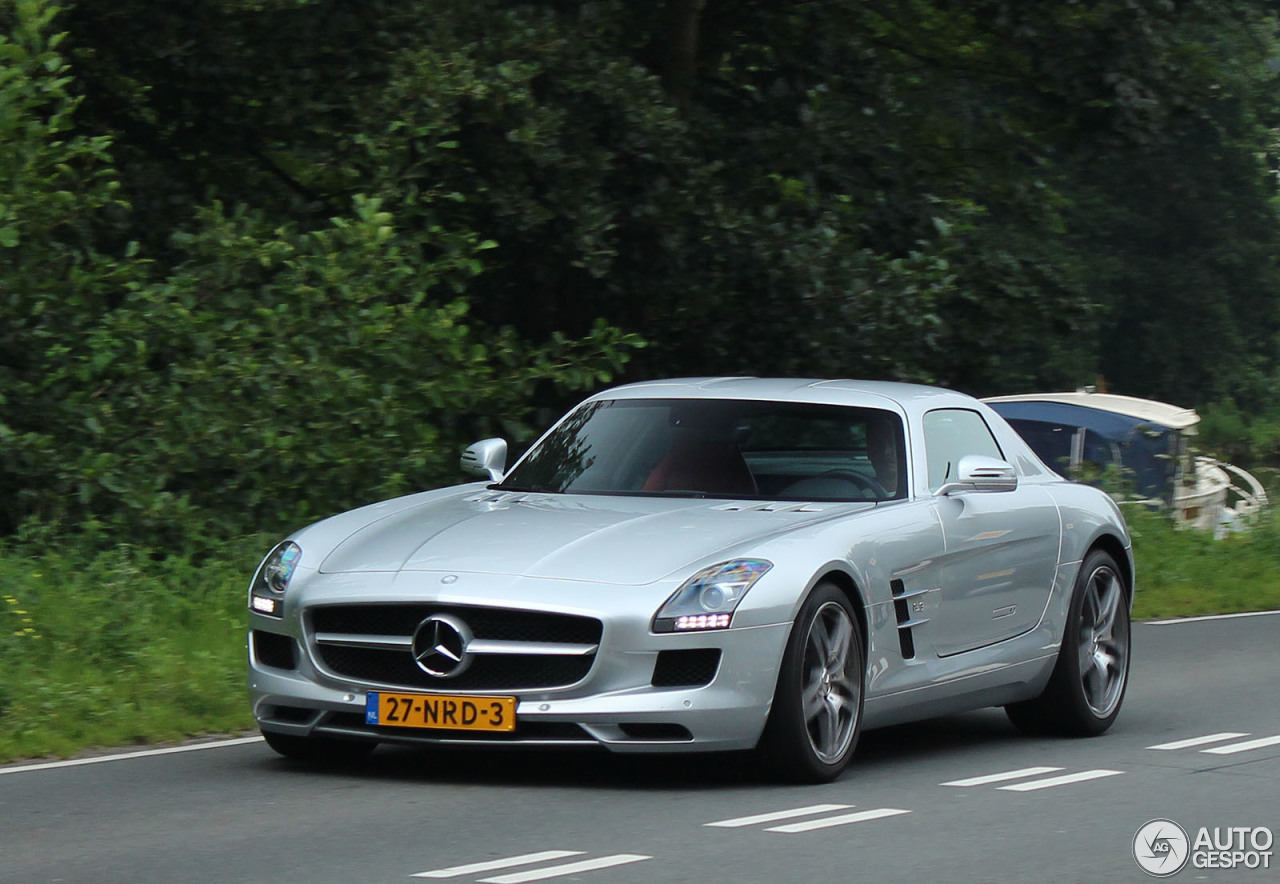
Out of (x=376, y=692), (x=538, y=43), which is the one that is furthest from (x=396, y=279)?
(x=376, y=692)

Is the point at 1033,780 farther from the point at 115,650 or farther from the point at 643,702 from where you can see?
the point at 115,650

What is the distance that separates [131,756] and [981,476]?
355 cm

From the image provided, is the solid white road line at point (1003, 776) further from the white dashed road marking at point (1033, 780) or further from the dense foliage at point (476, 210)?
the dense foliage at point (476, 210)

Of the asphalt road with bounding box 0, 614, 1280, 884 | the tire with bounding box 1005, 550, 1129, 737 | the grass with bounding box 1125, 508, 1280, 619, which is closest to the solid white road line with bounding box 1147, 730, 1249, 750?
the asphalt road with bounding box 0, 614, 1280, 884

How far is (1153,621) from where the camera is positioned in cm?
1589

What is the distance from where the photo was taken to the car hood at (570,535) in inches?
301

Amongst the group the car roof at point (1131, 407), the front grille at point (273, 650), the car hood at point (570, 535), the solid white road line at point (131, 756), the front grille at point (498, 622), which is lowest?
the car roof at point (1131, 407)

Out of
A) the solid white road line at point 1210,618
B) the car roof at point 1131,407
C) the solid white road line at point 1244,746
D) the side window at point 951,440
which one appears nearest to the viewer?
the solid white road line at point 1244,746

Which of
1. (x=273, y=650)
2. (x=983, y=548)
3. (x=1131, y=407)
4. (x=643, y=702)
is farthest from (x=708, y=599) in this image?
(x=1131, y=407)

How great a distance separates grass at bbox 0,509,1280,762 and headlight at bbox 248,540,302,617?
118cm

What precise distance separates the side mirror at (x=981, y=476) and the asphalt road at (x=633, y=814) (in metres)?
1.10

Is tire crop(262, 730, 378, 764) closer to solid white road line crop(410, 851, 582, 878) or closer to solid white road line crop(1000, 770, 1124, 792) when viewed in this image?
solid white road line crop(410, 851, 582, 878)

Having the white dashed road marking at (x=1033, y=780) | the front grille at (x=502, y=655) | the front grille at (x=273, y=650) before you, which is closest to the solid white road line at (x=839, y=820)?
the white dashed road marking at (x=1033, y=780)

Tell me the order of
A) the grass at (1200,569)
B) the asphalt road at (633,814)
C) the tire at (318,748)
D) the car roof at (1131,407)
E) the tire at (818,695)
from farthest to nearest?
the car roof at (1131,407)
the grass at (1200,569)
the tire at (318,748)
the tire at (818,695)
the asphalt road at (633,814)
